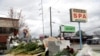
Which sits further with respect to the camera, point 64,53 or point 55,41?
point 55,41

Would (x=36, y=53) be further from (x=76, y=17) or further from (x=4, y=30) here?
(x=4, y=30)

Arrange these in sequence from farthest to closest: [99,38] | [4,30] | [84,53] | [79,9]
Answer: [99,38] → [4,30] → [79,9] → [84,53]

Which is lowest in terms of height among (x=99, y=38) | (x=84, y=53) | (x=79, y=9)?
(x=99, y=38)

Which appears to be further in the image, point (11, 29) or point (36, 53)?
point (11, 29)

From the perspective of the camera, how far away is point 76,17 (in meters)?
17.3

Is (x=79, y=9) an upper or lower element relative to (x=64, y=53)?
upper

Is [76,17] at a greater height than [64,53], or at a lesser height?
greater

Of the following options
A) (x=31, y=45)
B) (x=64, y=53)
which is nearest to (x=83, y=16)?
(x=31, y=45)

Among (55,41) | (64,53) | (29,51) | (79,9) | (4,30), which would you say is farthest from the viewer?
(4,30)

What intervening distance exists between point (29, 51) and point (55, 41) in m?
1.61

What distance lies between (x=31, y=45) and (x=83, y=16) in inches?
183

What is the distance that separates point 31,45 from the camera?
46.7ft

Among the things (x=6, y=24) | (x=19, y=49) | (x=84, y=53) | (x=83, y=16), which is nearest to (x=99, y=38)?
(x=6, y=24)

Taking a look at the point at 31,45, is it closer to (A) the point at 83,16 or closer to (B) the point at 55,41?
(B) the point at 55,41
